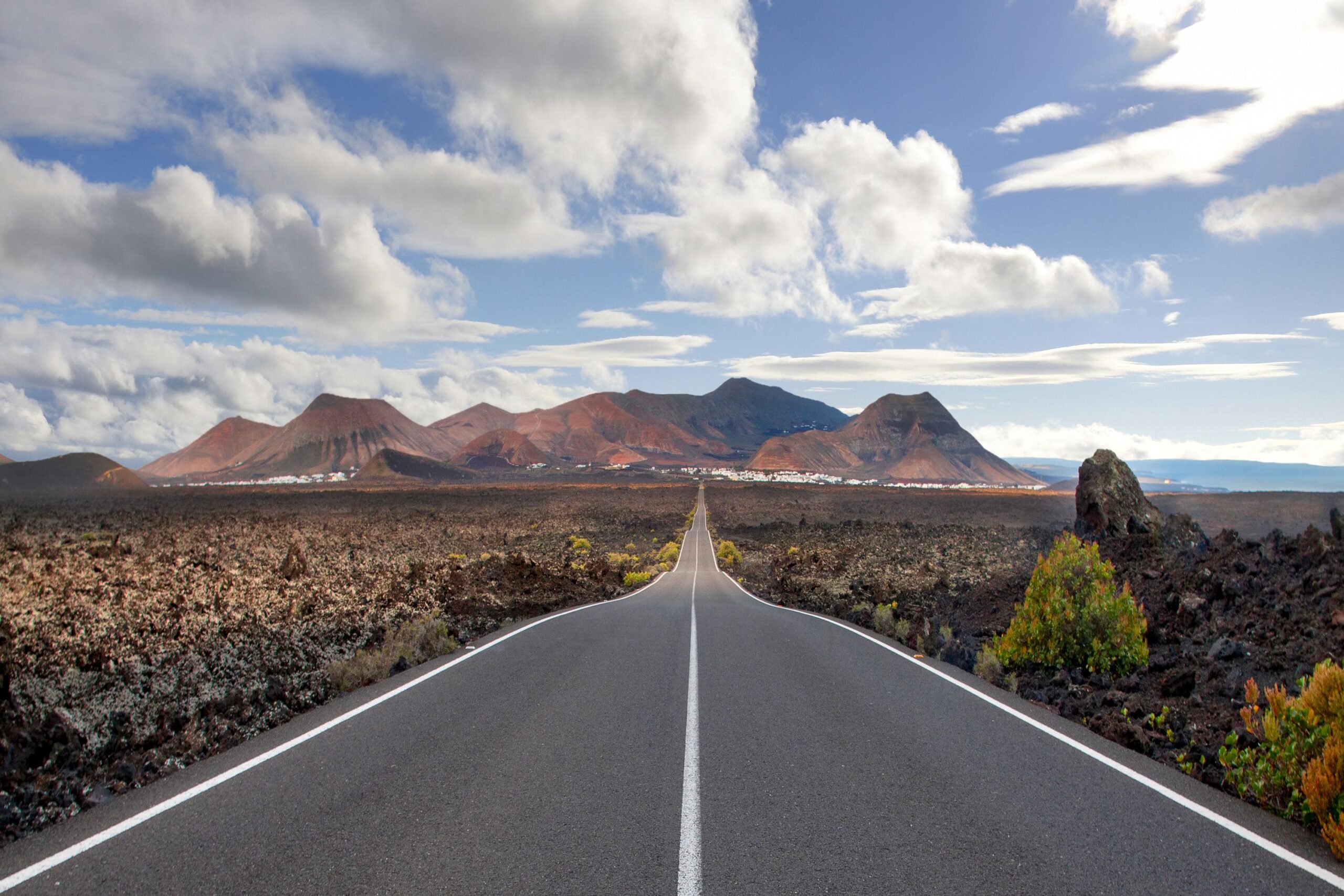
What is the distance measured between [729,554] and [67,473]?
552 ft

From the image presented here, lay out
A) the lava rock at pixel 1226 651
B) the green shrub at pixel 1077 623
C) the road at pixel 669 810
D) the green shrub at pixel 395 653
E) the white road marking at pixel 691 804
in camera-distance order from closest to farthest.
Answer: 1. the white road marking at pixel 691 804
2. the road at pixel 669 810
3. the green shrub at pixel 395 653
4. the lava rock at pixel 1226 651
5. the green shrub at pixel 1077 623

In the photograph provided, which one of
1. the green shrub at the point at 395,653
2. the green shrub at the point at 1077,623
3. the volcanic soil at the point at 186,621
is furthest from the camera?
the green shrub at the point at 1077,623

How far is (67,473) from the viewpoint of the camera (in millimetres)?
150500

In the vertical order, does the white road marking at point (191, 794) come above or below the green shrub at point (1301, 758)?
below

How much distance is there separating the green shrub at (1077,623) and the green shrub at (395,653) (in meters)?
9.58

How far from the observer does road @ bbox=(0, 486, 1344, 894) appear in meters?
4.25

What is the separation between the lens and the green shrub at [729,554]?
157 ft

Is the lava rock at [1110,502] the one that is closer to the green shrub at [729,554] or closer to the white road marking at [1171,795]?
the white road marking at [1171,795]

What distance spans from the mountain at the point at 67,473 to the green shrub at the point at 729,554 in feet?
452

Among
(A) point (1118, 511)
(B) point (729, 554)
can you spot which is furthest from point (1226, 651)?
(B) point (729, 554)

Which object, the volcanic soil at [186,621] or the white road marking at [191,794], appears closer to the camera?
the white road marking at [191,794]

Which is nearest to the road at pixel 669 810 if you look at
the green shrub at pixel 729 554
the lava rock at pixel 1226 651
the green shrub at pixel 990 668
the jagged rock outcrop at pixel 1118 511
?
the green shrub at pixel 990 668

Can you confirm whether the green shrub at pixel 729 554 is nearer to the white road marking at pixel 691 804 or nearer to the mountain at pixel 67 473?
the white road marking at pixel 691 804

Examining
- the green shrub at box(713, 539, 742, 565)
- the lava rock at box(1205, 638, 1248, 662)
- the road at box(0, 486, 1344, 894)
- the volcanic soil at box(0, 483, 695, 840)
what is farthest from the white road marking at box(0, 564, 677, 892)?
the green shrub at box(713, 539, 742, 565)
